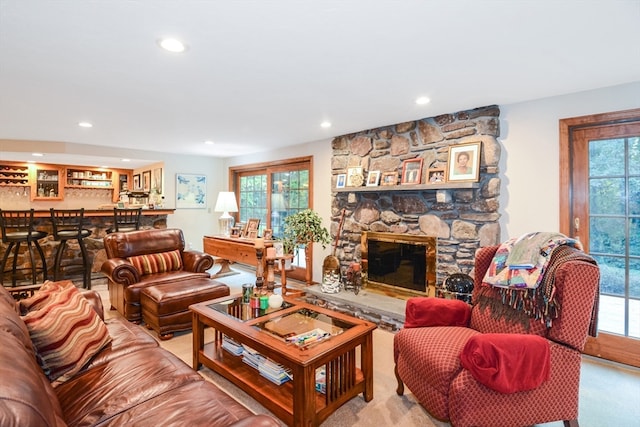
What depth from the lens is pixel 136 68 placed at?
2.30 m

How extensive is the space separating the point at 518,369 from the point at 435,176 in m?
2.24

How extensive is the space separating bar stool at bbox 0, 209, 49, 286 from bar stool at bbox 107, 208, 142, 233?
0.81m

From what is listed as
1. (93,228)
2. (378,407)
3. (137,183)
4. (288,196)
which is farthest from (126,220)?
(378,407)

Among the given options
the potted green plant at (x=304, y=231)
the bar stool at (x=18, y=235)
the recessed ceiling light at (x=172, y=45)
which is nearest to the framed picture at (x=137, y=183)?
the bar stool at (x=18, y=235)

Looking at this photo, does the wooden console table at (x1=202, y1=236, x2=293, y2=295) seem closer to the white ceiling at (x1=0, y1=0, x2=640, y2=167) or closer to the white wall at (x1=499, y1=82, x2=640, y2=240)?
the white ceiling at (x1=0, y1=0, x2=640, y2=167)

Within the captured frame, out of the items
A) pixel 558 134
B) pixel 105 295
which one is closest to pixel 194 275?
pixel 105 295

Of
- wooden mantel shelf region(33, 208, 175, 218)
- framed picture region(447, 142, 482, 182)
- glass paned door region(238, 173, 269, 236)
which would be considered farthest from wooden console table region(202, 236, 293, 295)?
framed picture region(447, 142, 482, 182)

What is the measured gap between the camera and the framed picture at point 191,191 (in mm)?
6199

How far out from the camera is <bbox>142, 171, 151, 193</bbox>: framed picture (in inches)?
271

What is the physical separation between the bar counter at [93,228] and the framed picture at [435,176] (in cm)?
424

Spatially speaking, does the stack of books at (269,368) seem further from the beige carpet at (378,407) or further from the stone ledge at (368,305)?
the stone ledge at (368,305)

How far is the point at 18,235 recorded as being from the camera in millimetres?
4043

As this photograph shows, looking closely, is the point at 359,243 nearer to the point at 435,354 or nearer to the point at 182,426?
the point at 435,354

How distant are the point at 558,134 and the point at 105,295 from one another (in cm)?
554
